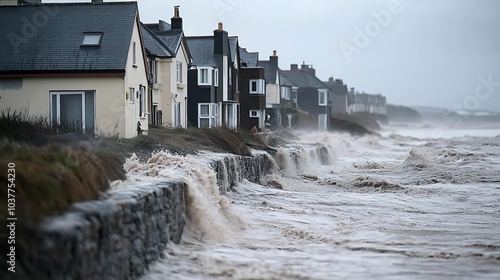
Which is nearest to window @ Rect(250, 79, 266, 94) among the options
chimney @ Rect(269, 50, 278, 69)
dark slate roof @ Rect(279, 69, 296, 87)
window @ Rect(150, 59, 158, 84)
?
chimney @ Rect(269, 50, 278, 69)

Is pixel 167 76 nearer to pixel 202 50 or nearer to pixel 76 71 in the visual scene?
pixel 202 50

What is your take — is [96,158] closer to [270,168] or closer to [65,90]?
[65,90]

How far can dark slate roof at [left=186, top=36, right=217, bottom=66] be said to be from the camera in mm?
43109

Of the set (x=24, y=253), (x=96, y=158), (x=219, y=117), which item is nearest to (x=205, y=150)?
(x=96, y=158)

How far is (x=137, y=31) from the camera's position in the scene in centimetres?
2467

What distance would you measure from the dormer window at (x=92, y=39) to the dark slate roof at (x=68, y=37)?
125mm

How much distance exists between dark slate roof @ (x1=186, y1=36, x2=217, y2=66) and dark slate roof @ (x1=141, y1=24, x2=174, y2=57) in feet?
23.6

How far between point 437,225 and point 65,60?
525 inches

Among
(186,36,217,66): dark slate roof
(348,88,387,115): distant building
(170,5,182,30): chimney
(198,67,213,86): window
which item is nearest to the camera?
(170,5,182,30): chimney

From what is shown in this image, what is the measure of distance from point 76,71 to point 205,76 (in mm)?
20474

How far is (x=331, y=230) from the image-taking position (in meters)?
15.2

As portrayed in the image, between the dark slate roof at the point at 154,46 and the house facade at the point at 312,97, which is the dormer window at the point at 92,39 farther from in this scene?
the house facade at the point at 312,97

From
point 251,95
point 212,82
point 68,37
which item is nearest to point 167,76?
point 212,82

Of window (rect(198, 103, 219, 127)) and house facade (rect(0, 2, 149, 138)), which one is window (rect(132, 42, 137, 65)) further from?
window (rect(198, 103, 219, 127))
